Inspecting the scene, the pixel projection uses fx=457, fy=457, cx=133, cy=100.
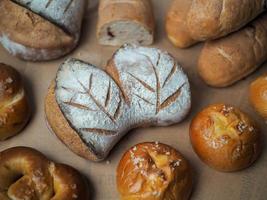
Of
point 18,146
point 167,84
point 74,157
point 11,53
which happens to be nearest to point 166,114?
point 167,84

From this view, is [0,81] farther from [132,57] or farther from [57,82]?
[132,57]

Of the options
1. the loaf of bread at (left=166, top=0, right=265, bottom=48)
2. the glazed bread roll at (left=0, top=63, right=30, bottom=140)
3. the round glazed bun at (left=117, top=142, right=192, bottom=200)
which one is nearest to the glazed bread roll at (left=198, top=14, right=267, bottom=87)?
the loaf of bread at (left=166, top=0, right=265, bottom=48)

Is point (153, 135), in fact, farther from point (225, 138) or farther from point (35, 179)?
point (35, 179)

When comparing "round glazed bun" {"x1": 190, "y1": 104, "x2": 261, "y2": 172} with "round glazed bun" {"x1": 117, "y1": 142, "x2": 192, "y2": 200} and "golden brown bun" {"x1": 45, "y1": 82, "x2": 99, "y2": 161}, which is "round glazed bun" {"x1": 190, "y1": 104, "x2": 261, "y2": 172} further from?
"golden brown bun" {"x1": 45, "y1": 82, "x2": 99, "y2": 161}

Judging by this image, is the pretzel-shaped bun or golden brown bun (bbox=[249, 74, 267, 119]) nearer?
the pretzel-shaped bun

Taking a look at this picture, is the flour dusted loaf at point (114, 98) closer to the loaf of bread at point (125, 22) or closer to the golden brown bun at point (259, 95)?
the loaf of bread at point (125, 22)
